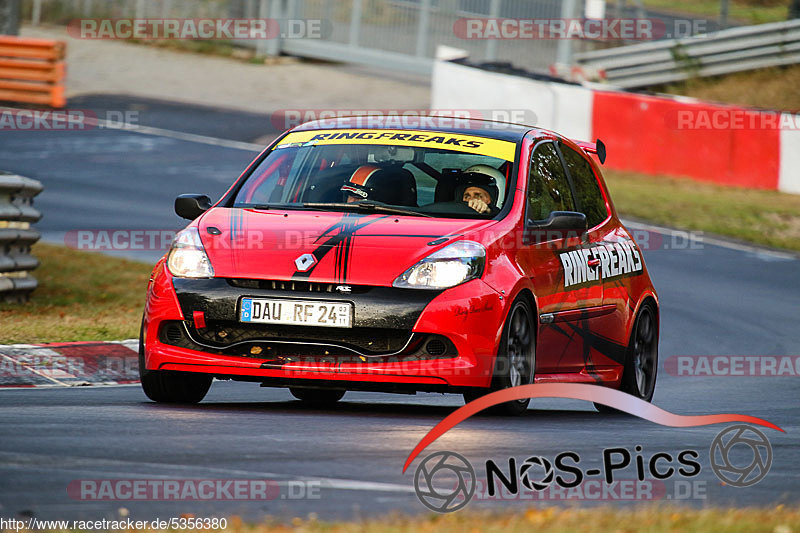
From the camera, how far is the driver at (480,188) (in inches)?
312

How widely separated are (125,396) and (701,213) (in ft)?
43.3

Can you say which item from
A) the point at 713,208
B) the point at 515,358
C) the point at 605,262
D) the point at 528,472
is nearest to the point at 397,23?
the point at 713,208

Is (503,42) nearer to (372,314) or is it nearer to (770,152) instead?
(770,152)

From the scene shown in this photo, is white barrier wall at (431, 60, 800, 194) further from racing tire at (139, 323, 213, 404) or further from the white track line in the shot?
racing tire at (139, 323, 213, 404)

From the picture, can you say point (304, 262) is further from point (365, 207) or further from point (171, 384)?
point (171, 384)

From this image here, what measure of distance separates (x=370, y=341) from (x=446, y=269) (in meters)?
0.53

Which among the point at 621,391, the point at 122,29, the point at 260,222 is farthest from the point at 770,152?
the point at 122,29

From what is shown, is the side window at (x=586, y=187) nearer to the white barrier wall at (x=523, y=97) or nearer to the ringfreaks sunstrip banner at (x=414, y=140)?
the ringfreaks sunstrip banner at (x=414, y=140)

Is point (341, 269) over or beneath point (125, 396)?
over

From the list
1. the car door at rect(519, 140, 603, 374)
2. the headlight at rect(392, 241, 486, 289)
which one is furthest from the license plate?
the car door at rect(519, 140, 603, 374)

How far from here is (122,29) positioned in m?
38.3

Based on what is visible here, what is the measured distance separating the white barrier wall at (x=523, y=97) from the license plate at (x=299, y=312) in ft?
52.7

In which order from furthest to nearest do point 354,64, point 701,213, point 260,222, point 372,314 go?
1. point 354,64
2. point 701,213
3. point 260,222
4. point 372,314

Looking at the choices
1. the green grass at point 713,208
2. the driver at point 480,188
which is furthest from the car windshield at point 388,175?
the green grass at point 713,208
